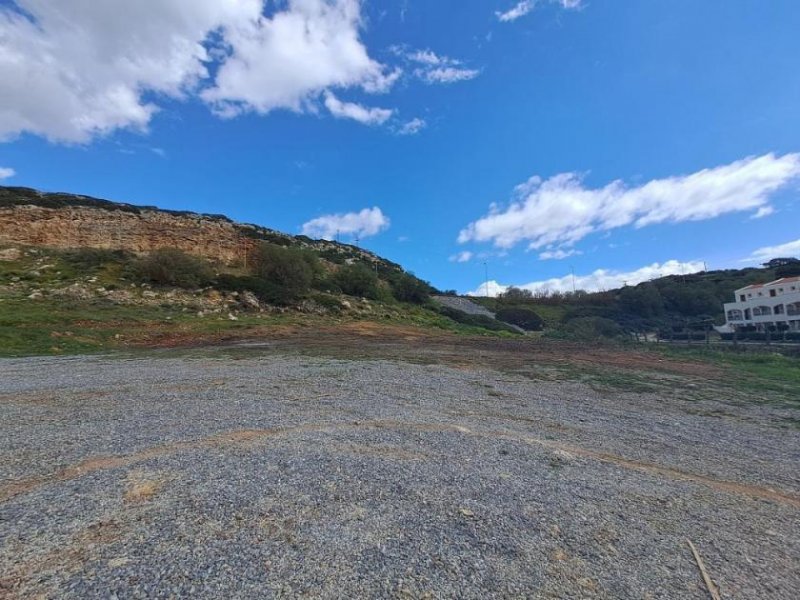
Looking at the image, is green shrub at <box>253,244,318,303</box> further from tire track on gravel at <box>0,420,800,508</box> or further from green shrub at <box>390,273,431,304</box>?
tire track on gravel at <box>0,420,800,508</box>

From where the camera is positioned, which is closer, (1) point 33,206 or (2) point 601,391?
(2) point 601,391

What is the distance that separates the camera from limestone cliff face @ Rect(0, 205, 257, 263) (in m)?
30.9

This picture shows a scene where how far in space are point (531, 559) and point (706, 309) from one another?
241 ft

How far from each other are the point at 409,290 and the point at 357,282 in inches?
328

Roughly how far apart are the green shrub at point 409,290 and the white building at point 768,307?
37.1 meters

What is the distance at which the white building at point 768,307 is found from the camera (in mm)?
45469

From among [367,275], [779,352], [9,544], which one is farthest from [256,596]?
[367,275]

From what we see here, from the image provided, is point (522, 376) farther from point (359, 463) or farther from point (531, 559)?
point (531, 559)

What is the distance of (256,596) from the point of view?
8.04 ft

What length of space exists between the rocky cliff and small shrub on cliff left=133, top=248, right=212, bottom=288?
5.03 m

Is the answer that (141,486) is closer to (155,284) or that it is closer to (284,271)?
(155,284)

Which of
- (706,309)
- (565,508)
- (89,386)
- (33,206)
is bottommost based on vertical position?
(565,508)

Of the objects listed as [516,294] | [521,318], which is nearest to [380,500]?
[521,318]

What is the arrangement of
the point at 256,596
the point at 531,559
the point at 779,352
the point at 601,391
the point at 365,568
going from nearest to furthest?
the point at 256,596, the point at 365,568, the point at 531,559, the point at 601,391, the point at 779,352
